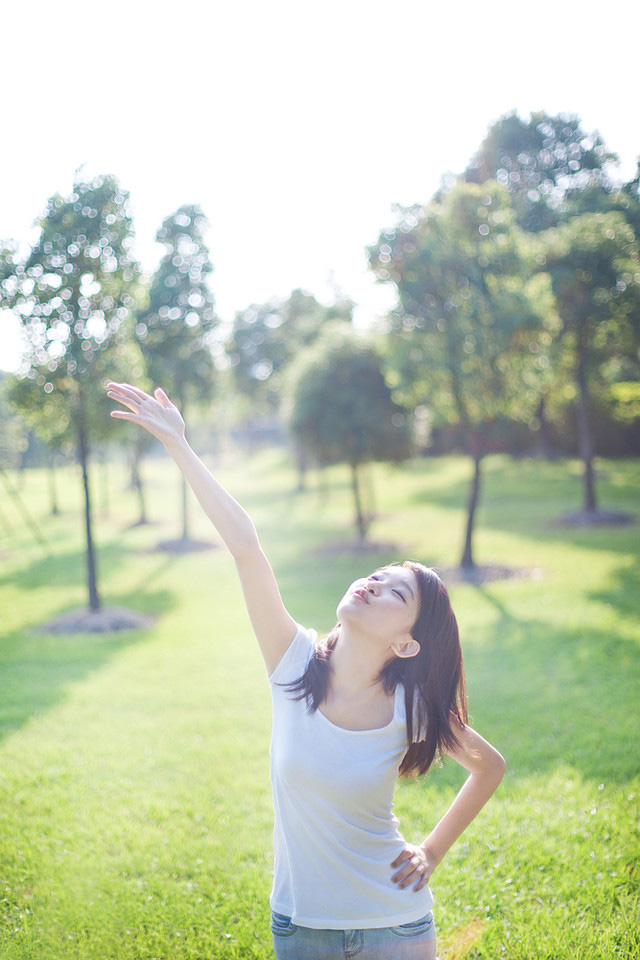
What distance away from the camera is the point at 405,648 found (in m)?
1.91

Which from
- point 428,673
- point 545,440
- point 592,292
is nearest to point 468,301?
point 592,292

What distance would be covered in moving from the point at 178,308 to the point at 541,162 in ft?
27.2

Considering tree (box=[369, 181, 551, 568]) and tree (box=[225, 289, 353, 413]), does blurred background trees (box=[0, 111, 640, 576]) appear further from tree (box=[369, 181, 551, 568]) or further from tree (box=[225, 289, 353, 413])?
tree (box=[225, 289, 353, 413])

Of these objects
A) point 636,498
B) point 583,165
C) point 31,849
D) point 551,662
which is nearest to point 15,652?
point 31,849

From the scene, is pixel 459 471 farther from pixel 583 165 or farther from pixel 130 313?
pixel 130 313

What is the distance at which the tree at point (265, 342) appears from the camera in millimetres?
25906

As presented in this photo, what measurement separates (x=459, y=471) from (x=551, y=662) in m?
19.2

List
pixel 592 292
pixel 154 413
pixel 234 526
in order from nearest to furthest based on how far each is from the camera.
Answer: pixel 234 526
pixel 154 413
pixel 592 292

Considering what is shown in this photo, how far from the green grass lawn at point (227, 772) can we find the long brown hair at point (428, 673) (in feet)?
5.40

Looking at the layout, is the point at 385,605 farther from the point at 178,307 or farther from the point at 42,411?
the point at 178,307

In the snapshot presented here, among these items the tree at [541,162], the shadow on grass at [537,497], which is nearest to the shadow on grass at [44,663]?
the shadow on grass at [537,497]

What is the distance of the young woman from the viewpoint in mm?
1772

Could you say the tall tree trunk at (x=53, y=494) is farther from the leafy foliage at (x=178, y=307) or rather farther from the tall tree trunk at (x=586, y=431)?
the tall tree trunk at (x=586, y=431)

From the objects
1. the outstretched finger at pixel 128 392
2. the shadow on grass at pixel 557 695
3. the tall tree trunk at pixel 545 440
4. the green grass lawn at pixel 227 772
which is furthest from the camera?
the tall tree trunk at pixel 545 440
